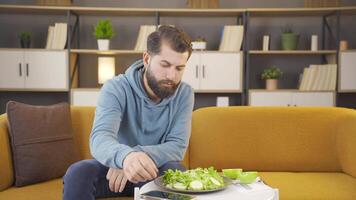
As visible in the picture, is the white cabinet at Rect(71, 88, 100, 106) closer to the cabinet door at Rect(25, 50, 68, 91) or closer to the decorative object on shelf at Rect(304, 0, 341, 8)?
the cabinet door at Rect(25, 50, 68, 91)

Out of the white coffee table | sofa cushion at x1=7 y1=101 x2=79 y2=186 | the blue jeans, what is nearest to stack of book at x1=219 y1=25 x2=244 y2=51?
sofa cushion at x1=7 y1=101 x2=79 y2=186

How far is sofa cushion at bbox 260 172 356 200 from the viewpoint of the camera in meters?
2.04

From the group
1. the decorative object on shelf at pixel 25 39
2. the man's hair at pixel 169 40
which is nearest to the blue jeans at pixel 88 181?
the man's hair at pixel 169 40

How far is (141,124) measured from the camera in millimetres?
1900

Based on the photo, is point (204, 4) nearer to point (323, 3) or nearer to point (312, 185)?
point (323, 3)

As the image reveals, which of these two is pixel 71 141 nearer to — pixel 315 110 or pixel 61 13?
pixel 315 110

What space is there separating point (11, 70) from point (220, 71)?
1965 millimetres

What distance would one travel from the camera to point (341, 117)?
8.02 feet

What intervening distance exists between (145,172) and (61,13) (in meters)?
3.26

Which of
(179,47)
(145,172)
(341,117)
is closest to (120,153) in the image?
(145,172)

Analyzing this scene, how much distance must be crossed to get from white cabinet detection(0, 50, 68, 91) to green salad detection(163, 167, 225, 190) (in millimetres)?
Answer: 2774

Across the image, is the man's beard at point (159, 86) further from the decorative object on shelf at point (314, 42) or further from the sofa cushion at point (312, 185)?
the decorative object on shelf at point (314, 42)

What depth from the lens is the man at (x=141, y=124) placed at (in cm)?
157

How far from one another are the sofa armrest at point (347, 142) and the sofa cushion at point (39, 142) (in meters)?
1.49
